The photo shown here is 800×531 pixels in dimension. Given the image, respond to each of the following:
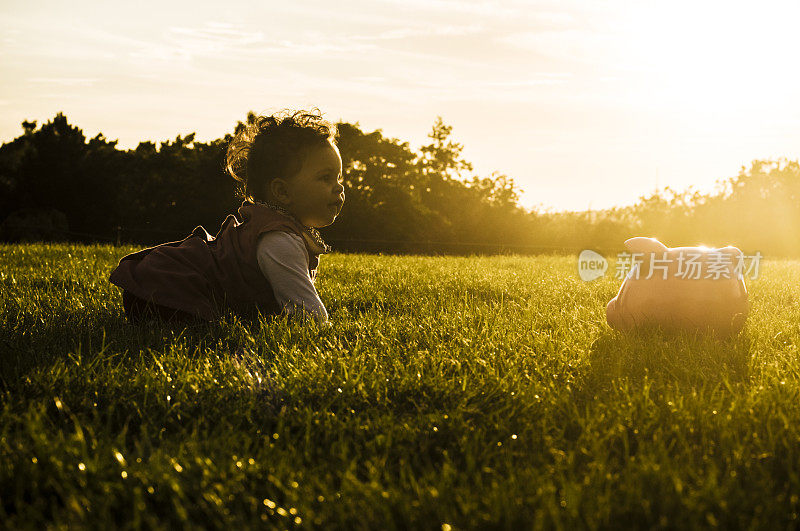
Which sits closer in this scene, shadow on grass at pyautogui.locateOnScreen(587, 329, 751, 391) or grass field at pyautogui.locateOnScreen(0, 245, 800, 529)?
grass field at pyautogui.locateOnScreen(0, 245, 800, 529)

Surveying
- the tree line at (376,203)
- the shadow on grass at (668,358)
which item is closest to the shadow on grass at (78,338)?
the shadow on grass at (668,358)

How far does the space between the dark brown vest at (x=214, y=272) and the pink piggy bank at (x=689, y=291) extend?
1993 millimetres

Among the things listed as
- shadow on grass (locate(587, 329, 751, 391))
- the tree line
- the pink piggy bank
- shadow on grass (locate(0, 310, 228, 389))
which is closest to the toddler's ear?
the pink piggy bank

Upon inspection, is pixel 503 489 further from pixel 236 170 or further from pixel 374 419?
pixel 236 170

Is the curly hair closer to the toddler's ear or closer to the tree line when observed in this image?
the toddler's ear

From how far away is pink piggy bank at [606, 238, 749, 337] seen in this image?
3475mm

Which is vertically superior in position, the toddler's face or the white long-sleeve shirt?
the toddler's face

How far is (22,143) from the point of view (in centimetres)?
3244

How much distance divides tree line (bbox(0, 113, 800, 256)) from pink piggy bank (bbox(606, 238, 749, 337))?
21.3 metres

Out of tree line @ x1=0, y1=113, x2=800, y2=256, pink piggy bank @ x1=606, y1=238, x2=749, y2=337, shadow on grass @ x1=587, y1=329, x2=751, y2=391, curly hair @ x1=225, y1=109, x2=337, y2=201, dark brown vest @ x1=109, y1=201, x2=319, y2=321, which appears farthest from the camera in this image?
tree line @ x1=0, y1=113, x2=800, y2=256

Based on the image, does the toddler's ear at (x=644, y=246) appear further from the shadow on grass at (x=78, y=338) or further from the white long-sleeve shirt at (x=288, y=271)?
the shadow on grass at (x=78, y=338)

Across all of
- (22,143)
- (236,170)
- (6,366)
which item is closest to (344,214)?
(22,143)

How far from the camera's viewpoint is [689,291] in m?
3.48

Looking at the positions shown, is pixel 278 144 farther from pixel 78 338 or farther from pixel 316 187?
pixel 78 338
